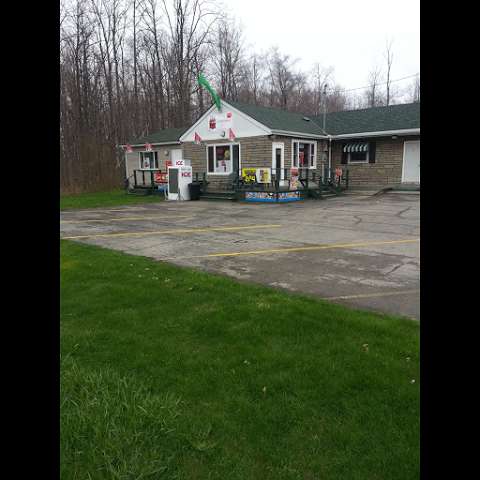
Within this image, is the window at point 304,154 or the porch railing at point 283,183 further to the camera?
the window at point 304,154

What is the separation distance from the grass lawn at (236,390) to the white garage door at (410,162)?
64.9 ft

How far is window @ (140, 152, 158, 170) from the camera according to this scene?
29047mm

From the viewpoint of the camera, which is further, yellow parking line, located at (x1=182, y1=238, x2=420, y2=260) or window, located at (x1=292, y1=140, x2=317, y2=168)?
window, located at (x1=292, y1=140, x2=317, y2=168)

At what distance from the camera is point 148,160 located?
96.9ft

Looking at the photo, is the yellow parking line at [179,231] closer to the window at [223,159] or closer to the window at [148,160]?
the window at [223,159]

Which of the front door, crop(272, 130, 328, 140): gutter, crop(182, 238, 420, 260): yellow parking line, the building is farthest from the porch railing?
crop(182, 238, 420, 260): yellow parking line

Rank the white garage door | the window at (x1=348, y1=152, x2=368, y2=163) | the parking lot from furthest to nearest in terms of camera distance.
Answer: the window at (x1=348, y1=152, x2=368, y2=163)
the white garage door
the parking lot

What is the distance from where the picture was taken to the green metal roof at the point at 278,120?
71.9 ft

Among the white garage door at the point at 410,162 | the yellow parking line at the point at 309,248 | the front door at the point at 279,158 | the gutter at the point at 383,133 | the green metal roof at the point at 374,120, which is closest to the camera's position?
the yellow parking line at the point at 309,248

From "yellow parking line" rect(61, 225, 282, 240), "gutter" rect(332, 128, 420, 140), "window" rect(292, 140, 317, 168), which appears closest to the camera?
"yellow parking line" rect(61, 225, 282, 240)

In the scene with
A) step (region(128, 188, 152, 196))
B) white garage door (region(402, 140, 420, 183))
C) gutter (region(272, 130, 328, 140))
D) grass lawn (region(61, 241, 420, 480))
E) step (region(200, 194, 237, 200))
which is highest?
gutter (region(272, 130, 328, 140))

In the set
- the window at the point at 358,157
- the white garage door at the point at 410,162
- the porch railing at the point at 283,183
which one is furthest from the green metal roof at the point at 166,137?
the white garage door at the point at 410,162

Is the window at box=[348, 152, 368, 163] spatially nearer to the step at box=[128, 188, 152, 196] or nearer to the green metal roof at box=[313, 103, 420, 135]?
the green metal roof at box=[313, 103, 420, 135]
